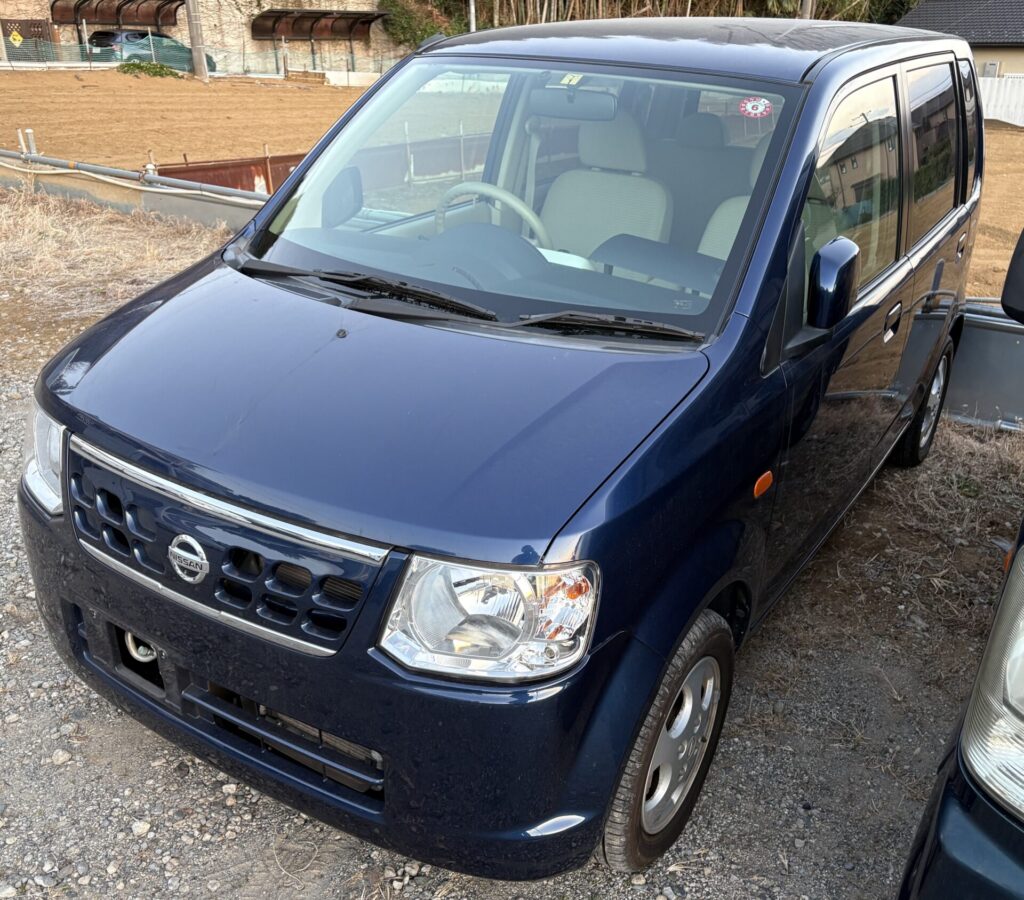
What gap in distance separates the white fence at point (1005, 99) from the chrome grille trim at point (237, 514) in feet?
125

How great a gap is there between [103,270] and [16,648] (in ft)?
16.1

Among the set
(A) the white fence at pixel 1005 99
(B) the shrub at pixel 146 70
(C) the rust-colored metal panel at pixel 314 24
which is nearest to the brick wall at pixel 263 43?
(C) the rust-colored metal panel at pixel 314 24

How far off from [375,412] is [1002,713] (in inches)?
51.3

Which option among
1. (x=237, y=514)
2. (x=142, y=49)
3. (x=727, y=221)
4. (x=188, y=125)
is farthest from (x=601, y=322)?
(x=142, y=49)

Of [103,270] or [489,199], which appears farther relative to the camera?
[103,270]

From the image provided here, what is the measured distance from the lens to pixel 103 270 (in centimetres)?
730

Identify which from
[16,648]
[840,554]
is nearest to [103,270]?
[16,648]

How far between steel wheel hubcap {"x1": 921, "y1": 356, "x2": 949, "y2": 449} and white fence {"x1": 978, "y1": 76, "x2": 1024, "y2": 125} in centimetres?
3449

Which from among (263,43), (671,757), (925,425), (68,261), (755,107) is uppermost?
(755,107)

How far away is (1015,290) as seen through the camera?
2248 millimetres

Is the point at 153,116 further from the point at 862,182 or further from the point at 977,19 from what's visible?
the point at 977,19

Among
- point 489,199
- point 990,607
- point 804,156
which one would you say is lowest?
point 990,607

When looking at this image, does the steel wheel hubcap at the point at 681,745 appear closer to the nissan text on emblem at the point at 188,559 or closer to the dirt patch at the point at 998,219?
the nissan text on emblem at the point at 188,559

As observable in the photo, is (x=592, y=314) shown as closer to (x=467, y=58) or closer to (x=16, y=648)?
(x=467, y=58)
